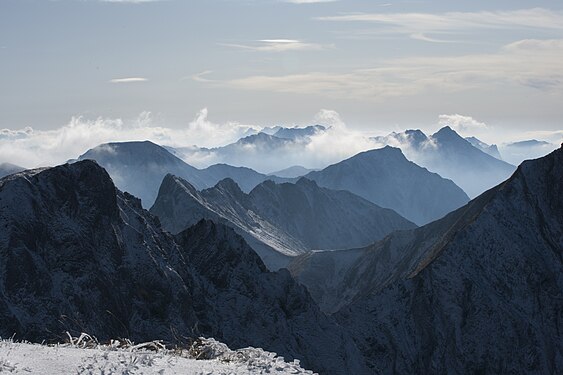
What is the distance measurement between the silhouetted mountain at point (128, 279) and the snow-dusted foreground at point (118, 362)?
59.5 meters

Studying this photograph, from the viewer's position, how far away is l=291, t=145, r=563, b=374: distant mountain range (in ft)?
397

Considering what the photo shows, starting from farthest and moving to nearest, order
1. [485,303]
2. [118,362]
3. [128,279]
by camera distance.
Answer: [485,303], [128,279], [118,362]

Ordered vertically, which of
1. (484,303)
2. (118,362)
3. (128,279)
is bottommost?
(484,303)

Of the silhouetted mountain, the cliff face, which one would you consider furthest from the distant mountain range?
the silhouetted mountain

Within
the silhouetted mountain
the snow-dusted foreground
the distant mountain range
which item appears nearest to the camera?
the snow-dusted foreground

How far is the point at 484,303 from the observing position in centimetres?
12738

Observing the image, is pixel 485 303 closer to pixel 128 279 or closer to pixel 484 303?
pixel 484 303

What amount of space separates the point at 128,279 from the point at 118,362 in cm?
7934

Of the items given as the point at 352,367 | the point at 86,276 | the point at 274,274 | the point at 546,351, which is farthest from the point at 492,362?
the point at 86,276

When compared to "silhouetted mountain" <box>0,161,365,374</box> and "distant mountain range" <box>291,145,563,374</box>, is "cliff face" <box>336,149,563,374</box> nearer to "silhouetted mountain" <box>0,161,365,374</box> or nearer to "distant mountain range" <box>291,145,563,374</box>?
"distant mountain range" <box>291,145,563,374</box>

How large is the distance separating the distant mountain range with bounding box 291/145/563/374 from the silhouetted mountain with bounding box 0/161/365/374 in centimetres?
1809

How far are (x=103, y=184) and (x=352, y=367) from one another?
45924 mm

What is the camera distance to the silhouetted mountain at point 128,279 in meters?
78.8

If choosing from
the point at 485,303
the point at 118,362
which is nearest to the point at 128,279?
the point at 485,303
